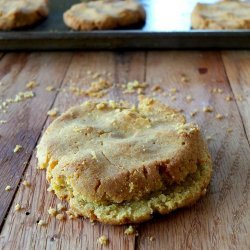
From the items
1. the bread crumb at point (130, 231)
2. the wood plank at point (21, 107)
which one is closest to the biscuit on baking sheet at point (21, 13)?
the wood plank at point (21, 107)

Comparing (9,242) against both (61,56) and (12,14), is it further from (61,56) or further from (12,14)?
(12,14)

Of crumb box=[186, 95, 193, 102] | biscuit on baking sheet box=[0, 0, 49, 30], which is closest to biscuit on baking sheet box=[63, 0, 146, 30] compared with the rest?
biscuit on baking sheet box=[0, 0, 49, 30]

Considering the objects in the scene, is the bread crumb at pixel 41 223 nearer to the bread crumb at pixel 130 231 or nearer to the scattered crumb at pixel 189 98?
the bread crumb at pixel 130 231

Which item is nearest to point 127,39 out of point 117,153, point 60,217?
point 117,153

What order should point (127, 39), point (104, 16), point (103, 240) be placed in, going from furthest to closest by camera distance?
1. point (104, 16)
2. point (127, 39)
3. point (103, 240)

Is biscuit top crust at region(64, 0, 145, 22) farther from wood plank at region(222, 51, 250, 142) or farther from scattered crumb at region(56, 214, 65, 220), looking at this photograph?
scattered crumb at region(56, 214, 65, 220)

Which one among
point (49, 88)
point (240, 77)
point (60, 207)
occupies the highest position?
point (60, 207)

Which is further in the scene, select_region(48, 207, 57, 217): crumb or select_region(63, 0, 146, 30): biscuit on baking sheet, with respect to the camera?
select_region(63, 0, 146, 30): biscuit on baking sheet

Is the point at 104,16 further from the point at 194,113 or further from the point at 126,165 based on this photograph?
the point at 126,165
